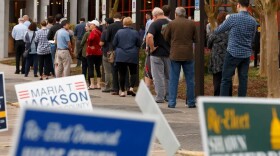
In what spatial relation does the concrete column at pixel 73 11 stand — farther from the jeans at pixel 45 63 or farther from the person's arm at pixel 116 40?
the person's arm at pixel 116 40

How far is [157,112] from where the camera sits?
229 inches

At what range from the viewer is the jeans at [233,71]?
43.7 feet

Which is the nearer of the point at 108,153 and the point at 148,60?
the point at 108,153

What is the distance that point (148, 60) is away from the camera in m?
17.2

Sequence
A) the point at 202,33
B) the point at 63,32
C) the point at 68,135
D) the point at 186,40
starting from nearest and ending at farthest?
the point at 68,135 → the point at 186,40 → the point at 202,33 → the point at 63,32

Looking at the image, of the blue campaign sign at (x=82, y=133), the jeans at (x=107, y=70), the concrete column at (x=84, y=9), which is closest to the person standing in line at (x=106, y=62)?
the jeans at (x=107, y=70)

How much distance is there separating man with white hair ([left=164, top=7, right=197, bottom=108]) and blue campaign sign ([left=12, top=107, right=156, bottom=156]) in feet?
35.6

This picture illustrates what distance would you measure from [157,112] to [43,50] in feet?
56.6

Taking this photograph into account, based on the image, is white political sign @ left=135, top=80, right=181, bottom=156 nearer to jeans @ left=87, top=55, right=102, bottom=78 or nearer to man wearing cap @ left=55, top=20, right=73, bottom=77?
jeans @ left=87, top=55, right=102, bottom=78

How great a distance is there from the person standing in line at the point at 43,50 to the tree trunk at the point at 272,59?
7714 mm

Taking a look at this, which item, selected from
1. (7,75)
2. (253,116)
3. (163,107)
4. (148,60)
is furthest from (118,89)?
(253,116)

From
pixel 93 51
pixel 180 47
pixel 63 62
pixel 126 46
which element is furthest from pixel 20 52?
pixel 180 47

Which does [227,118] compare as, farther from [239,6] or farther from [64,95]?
[239,6]

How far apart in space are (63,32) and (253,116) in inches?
631
